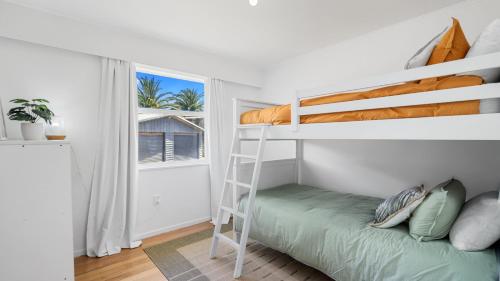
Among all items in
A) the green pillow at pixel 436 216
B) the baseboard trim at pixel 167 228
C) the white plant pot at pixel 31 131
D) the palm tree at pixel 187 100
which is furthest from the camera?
the palm tree at pixel 187 100

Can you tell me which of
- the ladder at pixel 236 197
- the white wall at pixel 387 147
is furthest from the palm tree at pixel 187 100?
the white wall at pixel 387 147

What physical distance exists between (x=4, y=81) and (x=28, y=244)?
1450mm

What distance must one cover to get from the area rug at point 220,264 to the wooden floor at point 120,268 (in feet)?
0.25

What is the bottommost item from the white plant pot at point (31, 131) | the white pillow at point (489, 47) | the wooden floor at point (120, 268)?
the wooden floor at point (120, 268)

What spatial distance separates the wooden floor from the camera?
6.55ft

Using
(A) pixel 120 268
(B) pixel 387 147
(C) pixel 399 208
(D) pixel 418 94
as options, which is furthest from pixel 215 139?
(D) pixel 418 94

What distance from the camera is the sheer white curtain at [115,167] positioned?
7.86 ft

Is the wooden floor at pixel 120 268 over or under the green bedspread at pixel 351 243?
under

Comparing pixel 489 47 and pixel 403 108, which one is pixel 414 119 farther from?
pixel 489 47

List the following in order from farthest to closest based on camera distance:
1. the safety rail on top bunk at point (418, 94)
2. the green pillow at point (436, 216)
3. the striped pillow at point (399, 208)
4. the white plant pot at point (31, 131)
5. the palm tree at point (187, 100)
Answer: the palm tree at point (187, 100) → the white plant pot at point (31, 131) → the striped pillow at point (399, 208) → the green pillow at point (436, 216) → the safety rail on top bunk at point (418, 94)

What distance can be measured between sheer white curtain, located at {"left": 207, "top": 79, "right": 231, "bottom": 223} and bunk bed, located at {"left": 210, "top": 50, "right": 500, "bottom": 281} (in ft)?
2.92

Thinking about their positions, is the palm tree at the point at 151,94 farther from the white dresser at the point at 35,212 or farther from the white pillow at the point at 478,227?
the white pillow at the point at 478,227

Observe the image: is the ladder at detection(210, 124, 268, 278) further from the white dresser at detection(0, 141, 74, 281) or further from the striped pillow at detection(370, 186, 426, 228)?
the white dresser at detection(0, 141, 74, 281)

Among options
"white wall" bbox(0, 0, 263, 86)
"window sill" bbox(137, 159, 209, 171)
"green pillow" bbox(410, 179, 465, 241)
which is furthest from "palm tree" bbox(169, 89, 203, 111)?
"green pillow" bbox(410, 179, 465, 241)
